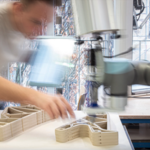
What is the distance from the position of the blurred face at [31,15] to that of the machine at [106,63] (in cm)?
21

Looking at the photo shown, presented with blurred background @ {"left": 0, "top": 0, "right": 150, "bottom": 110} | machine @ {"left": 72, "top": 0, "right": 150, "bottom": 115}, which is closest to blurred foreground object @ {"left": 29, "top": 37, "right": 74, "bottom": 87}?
blurred background @ {"left": 0, "top": 0, "right": 150, "bottom": 110}

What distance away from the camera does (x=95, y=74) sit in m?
0.82

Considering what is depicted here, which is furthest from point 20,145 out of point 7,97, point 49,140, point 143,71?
point 143,71

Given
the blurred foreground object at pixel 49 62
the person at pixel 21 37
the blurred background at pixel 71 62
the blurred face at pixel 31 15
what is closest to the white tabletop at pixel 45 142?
the person at pixel 21 37

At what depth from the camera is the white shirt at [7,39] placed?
105 cm

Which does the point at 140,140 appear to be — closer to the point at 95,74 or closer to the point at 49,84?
the point at 49,84

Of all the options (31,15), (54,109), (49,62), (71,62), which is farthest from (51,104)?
(71,62)

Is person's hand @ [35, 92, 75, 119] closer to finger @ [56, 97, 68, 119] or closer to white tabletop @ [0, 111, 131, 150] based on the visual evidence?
finger @ [56, 97, 68, 119]

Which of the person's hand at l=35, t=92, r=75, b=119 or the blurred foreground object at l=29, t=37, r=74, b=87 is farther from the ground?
the blurred foreground object at l=29, t=37, r=74, b=87

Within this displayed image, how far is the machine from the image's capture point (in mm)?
688

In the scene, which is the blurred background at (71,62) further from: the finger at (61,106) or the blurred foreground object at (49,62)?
the finger at (61,106)

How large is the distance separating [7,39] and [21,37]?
76mm

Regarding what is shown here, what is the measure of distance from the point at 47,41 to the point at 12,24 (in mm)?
491

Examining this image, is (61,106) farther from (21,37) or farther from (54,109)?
(21,37)
